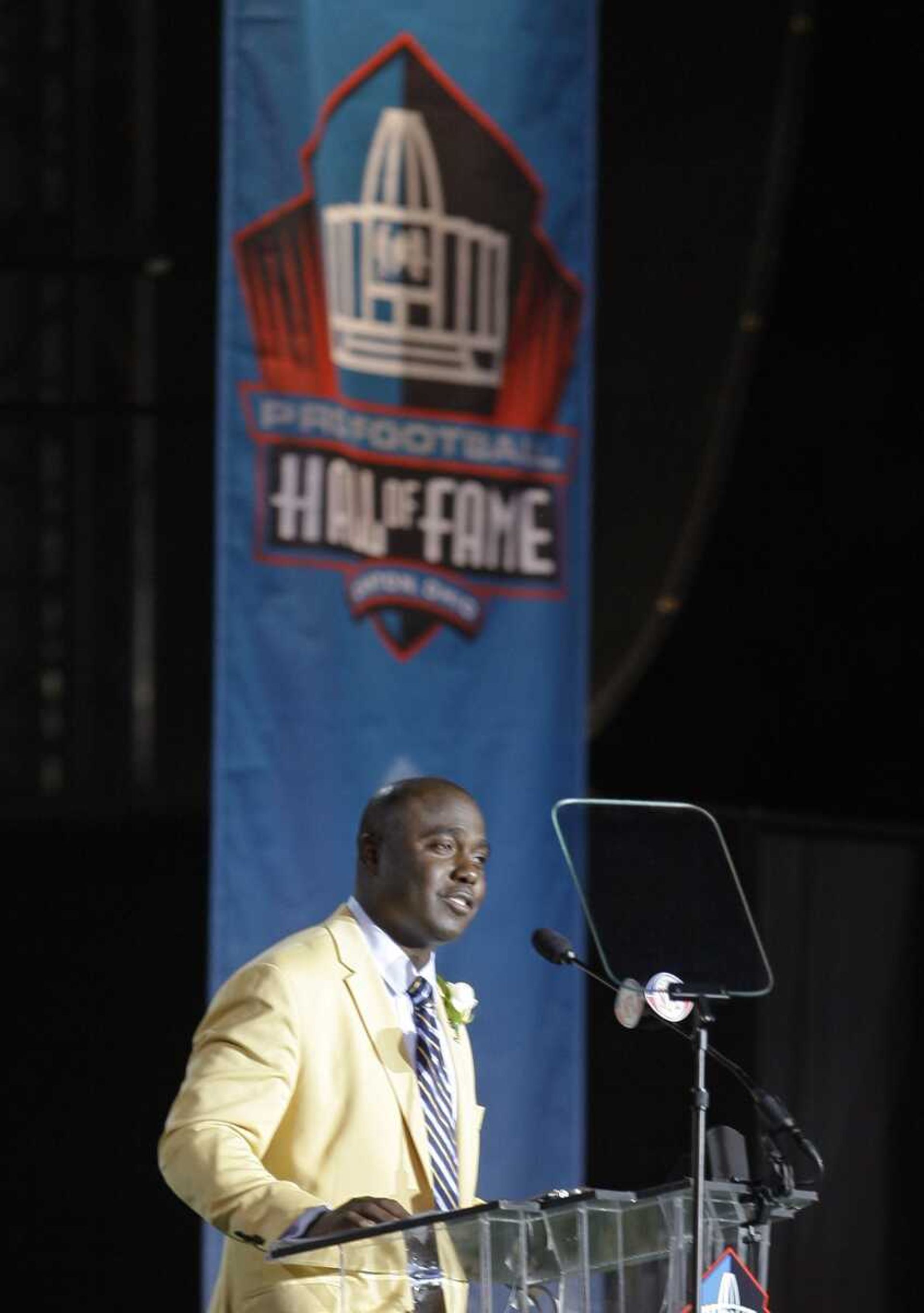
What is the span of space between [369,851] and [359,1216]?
767 mm

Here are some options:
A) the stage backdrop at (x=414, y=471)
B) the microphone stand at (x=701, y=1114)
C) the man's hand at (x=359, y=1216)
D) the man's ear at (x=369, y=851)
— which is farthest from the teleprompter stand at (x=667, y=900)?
the stage backdrop at (x=414, y=471)

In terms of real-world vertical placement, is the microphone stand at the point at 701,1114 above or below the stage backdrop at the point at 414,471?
below

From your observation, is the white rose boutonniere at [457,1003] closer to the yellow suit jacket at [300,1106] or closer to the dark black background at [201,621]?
the yellow suit jacket at [300,1106]

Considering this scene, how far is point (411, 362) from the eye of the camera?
17.0 ft

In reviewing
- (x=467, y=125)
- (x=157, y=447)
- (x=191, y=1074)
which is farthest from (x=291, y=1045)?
(x=157, y=447)

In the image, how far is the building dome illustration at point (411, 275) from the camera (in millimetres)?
5070

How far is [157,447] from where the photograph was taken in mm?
8602

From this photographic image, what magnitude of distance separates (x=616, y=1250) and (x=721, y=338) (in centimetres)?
447

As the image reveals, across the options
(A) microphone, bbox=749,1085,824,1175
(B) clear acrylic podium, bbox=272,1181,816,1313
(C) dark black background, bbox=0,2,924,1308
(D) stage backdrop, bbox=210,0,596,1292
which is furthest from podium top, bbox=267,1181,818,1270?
(C) dark black background, bbox=0,2,924,1308

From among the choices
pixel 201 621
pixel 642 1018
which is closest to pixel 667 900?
pixel 642 1018

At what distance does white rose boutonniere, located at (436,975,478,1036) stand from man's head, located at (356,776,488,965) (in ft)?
0.26

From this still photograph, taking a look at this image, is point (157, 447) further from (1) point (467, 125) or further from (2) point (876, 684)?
(1) point (467, 125)

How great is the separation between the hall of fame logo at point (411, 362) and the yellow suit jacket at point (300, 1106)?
60.5 inches

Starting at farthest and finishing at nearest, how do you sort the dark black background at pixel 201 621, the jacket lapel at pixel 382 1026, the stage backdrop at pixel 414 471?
the dark black background at pixel 201 621 < the stage backdrop at pixel 414 471 < the jacket lapel at pixel 382 1026
